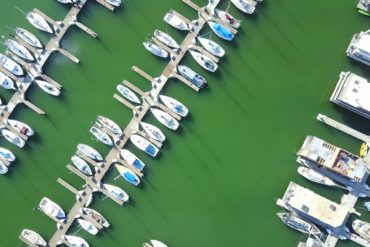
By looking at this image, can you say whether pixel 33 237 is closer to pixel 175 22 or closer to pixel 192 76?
pixel 192 76

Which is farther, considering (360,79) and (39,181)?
(39,181)

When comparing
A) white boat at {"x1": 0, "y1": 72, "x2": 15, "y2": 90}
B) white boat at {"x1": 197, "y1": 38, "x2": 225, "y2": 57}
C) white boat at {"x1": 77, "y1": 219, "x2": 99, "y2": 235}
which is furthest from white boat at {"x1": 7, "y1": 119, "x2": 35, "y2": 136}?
white boat at {"x1": 197, "y1": 38, "x2": 225, "y2": 57}

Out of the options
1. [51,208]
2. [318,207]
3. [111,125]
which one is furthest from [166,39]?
[318,207]

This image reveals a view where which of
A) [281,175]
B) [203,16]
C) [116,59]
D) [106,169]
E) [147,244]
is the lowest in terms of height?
[147,244]

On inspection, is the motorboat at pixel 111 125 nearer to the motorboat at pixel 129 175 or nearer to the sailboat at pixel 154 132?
the sailboat at pixel 154 132

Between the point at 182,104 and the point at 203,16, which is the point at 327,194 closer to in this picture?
the point at 182,104

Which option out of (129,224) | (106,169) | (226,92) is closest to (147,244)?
(129,224)
